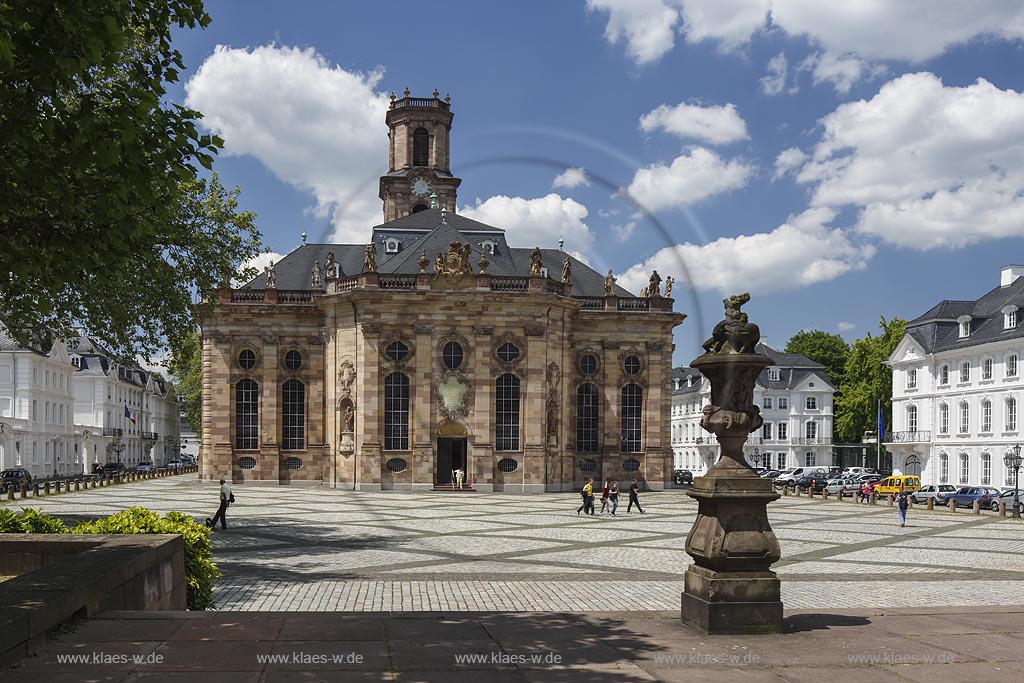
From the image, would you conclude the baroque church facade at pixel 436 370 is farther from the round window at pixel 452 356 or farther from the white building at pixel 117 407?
the white building at pixel 117 407

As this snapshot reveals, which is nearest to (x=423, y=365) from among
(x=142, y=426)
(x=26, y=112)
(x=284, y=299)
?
(x=284, y=299)

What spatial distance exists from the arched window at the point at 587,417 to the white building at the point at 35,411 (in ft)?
139

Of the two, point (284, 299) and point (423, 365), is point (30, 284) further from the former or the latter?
point (284, 299)

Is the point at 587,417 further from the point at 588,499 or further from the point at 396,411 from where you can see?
the point at 588,499

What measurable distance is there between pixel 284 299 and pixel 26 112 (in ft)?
164

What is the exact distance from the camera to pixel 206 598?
14.1 metres

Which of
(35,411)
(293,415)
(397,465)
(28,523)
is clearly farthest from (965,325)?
(35,411)

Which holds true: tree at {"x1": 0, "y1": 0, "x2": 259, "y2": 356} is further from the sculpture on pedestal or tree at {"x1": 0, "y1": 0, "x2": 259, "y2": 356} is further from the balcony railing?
the balcony railing

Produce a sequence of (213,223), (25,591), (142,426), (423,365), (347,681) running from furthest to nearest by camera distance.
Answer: (142,426) → (423,365) → (213,223) → (25,591) → (347,681)

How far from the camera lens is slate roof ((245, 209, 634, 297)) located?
5891 centimetres

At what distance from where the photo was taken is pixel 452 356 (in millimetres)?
54219

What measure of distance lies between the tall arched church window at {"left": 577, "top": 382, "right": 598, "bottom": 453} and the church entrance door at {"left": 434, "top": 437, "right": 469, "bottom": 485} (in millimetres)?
9419

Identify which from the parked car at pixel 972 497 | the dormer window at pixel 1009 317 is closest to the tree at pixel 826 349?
the dormer window at pixel 1009 317
